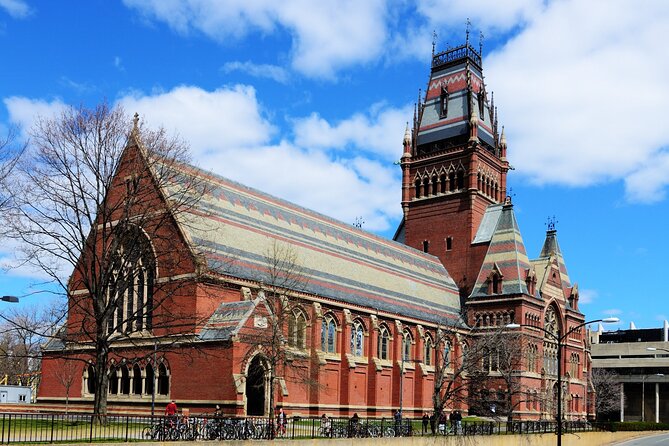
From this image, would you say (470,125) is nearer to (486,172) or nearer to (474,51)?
(486,172)

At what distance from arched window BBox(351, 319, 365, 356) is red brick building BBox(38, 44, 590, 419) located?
0.31ft

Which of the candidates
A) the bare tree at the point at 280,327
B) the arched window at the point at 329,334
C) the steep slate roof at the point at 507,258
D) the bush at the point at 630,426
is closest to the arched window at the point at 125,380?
the bare tree at the point at 280,327

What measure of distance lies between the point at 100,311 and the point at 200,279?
9248 millimetres

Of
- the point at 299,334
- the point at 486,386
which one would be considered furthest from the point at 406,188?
the point at 299,334

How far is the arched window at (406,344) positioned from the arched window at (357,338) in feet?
19.8

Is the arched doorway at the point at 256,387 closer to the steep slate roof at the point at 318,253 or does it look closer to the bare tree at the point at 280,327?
the bare tree at the point at 280,327

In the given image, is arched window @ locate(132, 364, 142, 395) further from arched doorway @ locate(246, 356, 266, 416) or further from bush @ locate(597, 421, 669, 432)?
bush @ locate(597, 421, 669, 432)

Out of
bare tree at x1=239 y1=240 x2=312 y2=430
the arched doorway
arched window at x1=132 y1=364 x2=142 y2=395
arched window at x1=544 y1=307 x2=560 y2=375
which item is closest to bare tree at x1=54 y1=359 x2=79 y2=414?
arched window at x1=132 y1=364 x2=142 y2=395

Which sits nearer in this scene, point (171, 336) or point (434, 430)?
point (434, 430)

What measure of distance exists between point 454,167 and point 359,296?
27463 millimetres

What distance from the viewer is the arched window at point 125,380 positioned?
51875mm

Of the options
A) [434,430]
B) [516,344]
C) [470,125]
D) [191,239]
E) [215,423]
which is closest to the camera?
[215,423]

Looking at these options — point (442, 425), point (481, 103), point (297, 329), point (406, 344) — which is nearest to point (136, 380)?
point (297, 329)

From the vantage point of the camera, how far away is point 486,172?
291ft
